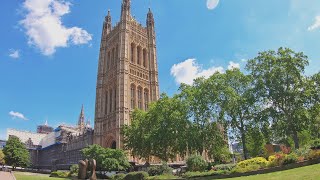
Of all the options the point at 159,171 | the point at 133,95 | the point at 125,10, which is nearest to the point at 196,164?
the point at 159,171

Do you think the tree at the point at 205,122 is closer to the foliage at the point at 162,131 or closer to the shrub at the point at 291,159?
the foliage at the point at 162,131

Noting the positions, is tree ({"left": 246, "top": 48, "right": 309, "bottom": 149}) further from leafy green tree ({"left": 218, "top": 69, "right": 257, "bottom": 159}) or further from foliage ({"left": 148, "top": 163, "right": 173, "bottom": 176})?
foliage ({"left": 148, "top": 163, "right": 173, "bottom": 176})

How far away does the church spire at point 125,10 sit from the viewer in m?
79.4

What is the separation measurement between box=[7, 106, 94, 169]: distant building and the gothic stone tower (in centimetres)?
957

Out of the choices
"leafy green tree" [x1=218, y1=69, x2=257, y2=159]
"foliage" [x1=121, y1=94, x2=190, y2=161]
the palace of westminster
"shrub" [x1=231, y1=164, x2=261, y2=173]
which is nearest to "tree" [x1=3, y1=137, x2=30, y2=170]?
the palace of westminster

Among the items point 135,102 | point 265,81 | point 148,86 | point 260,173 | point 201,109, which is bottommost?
point 260,173

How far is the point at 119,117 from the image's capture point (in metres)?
66.8

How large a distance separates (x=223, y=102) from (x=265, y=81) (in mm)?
5926

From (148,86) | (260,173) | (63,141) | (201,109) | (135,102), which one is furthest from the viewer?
(63,141)

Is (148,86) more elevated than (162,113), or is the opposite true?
(148,86)

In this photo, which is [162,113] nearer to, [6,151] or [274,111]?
[274,111]

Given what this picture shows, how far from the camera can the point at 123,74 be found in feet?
235

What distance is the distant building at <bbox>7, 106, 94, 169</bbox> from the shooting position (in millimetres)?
85562

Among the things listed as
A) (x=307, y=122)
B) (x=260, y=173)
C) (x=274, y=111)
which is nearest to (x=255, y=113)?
(x=274, y=111)
